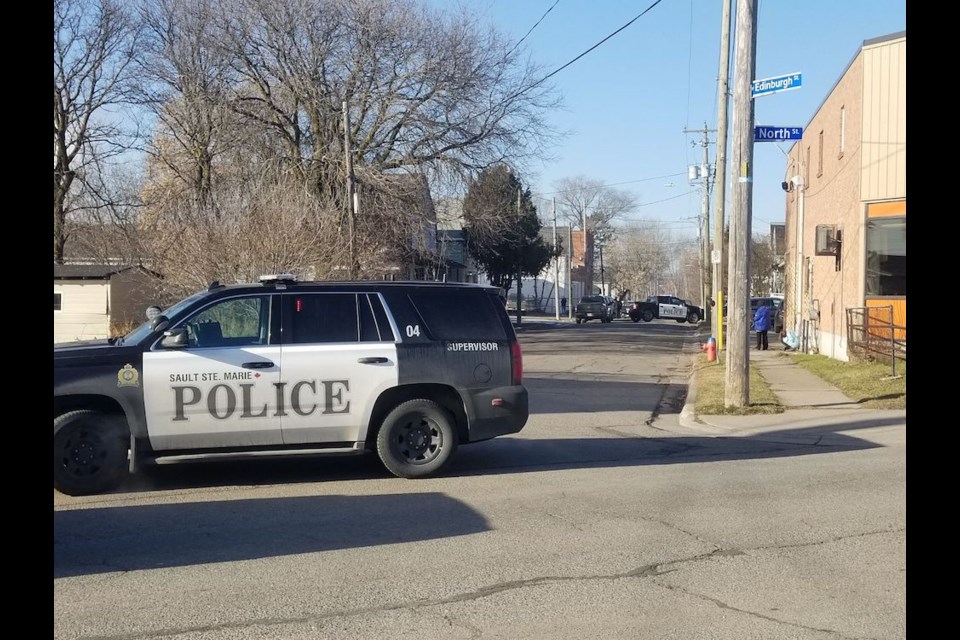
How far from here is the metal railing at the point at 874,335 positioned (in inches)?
723

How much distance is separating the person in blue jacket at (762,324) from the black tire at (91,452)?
22701mm

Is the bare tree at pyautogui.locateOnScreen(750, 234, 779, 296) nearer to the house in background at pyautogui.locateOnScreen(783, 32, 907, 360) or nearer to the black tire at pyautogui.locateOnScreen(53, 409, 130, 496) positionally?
the house in background at pyautogui.locateOnScreen(783, 32, 907, 360)

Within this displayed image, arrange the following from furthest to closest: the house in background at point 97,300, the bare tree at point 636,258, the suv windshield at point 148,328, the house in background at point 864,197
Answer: the bare tree at point 636,258 < the house in background at point 97,300 < the house in background at point 864,197 < the suv windshield at point 148,328

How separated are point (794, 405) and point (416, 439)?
798 cm

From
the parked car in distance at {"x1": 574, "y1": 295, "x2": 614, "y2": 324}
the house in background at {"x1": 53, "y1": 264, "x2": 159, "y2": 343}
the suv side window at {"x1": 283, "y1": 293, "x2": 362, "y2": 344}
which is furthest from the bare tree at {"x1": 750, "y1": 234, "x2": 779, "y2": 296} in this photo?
the suv side window at {"x1": 283, "y1": 293, "x2": 362, "y2": 344}

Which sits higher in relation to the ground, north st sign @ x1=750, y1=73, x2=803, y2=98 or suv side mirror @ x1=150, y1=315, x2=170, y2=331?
north st sign @ x1=750, y1=73, x2=803, y2=98

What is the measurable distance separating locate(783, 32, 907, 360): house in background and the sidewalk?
1877 millimetres

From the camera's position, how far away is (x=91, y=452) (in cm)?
829

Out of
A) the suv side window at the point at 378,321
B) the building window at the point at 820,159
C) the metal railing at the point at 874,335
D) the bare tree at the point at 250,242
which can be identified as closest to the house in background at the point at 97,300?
the bare tree at the point at 250,242

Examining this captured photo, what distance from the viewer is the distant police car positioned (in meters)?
8.30

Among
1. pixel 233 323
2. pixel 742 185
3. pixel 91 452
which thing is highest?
pixel 742 185

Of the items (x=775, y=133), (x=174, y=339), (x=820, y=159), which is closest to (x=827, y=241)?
(x=820, y=159)

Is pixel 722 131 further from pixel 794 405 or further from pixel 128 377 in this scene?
pixel 128 377

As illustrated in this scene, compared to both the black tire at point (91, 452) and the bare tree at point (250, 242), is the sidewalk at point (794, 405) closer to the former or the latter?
the black tire at point (91, 452)
